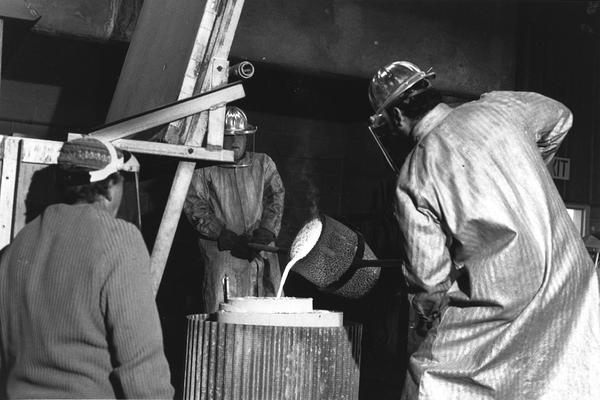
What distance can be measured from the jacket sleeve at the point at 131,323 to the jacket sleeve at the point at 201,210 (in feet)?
13.1

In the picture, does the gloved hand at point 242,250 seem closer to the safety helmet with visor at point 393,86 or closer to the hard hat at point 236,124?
the hard hat at point 236,124

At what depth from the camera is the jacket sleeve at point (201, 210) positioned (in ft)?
22.5

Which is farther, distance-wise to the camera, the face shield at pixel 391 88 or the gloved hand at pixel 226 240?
the gloved hand at pixel 226 240

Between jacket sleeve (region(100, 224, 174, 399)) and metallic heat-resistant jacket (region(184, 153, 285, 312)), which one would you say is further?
metallic heat-resistant jacket (region(184, 153, 285, 312))

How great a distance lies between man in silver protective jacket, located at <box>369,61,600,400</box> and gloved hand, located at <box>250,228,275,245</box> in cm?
307

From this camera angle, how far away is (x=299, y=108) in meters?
10.2

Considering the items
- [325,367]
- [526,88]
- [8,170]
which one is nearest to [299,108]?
[526,88]

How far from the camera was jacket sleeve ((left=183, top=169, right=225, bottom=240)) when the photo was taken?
22.5 ft

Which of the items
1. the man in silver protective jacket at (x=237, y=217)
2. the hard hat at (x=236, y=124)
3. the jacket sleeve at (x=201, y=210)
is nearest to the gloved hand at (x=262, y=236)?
the man in silver protective jacket at (x=237, y=217)

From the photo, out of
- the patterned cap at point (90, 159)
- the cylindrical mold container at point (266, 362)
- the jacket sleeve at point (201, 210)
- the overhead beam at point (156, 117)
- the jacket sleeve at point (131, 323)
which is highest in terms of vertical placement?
the overhead beam at point (156, 117)

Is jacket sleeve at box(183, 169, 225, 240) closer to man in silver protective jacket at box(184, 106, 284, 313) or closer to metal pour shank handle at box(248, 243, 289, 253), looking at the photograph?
man in silver protective jacket at box(184, 106, 284, 313)

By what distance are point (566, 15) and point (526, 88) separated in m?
0.91

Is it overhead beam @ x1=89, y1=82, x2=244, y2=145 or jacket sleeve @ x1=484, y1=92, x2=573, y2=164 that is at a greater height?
jacket sleeve @ x1=484, y1=92, x2=573, y2=164

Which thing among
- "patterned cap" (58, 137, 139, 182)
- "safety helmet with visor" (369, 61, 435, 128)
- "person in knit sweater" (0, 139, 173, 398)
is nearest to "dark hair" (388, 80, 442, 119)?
"safety helmet with visor" (369, 61, 435, 128)
